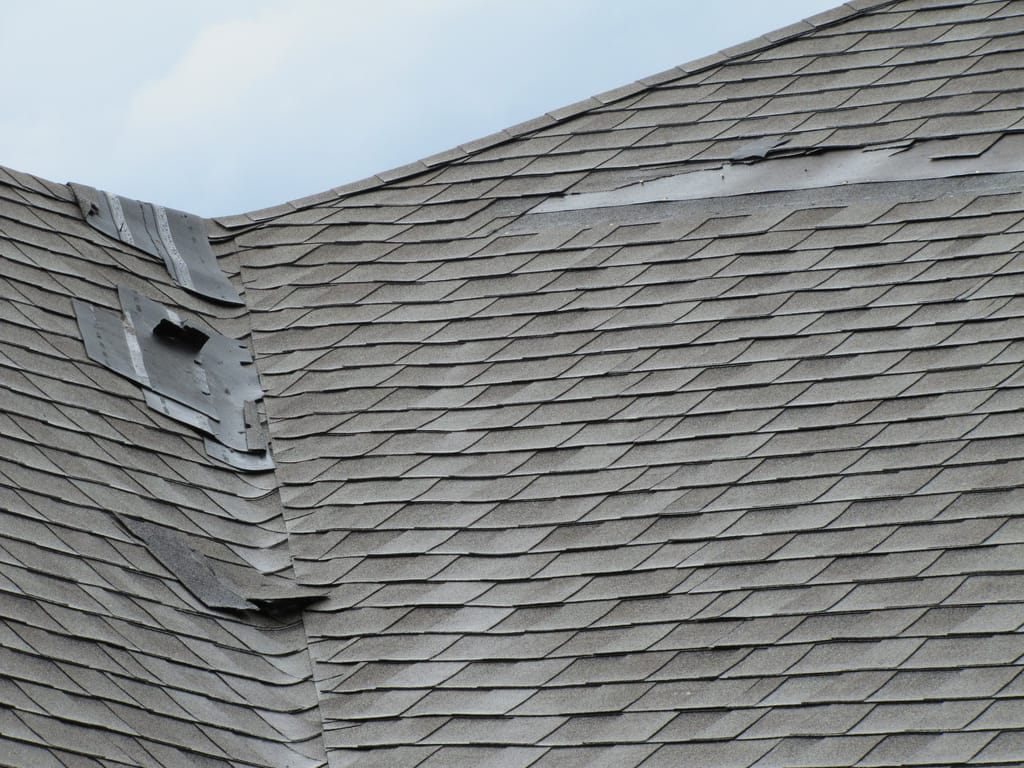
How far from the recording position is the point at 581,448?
21.3ft

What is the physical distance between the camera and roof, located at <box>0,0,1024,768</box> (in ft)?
17.1

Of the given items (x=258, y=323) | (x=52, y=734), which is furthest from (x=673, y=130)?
(x=52, y=734)

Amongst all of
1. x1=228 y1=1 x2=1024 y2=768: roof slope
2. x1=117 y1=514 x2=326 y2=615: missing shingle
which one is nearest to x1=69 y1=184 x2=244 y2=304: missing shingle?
x1=228 y1=1 x2=1024 y2=768: roof slope

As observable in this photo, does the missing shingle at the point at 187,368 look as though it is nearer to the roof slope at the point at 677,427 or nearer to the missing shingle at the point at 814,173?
the roof slope at the point at 677,427

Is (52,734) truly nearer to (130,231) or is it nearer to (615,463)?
(615,463)

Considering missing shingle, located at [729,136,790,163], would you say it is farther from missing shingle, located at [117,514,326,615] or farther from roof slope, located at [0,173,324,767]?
missing shingle, located at [117,514,326,615]

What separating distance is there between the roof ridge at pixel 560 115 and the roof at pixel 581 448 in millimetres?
27

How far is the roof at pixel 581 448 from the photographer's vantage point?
17.1 feet

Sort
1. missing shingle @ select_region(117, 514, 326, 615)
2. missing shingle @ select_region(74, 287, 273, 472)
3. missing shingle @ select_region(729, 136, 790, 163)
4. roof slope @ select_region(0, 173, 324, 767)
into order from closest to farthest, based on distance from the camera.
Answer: roof slope @ select_region(0, 173, 324, 767), missing shingle @ select_region(117, 514, 326, 615), missing shingle @ select_region(74, 287, 273, 472), missing shingle @ select_region(729, 136, 790, 163)

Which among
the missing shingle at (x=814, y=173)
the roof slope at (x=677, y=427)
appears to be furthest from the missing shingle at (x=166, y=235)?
the missing shingle at (x=814, y=173)

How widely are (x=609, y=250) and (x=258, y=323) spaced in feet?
6.00

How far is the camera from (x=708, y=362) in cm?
670

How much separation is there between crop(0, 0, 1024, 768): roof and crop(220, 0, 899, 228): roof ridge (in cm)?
3

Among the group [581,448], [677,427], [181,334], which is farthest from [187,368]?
[677,427]
